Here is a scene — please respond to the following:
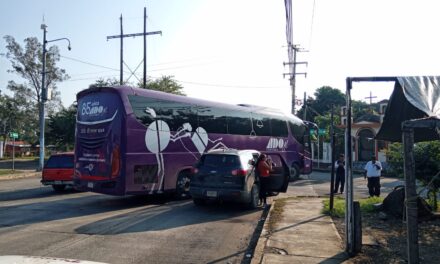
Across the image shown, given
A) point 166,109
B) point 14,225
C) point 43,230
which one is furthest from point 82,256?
point 166,109

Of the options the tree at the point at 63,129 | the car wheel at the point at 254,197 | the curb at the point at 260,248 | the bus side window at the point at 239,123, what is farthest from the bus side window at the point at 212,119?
the tree at the point at 63,129

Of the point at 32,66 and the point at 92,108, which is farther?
the point at 32,66

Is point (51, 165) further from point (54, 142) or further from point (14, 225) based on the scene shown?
point (54, 142)

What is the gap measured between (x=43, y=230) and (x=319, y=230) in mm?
5804

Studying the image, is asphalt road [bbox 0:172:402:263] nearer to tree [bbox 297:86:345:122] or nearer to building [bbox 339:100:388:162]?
building [bbox 339:100:388:162]

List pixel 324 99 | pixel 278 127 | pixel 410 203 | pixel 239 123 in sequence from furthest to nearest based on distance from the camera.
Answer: pixel 324 99
pixel 278 127
pixel 239 123
pixel 410 203

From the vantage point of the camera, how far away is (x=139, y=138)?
43.6 feet

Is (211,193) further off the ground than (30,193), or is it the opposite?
(211,193)

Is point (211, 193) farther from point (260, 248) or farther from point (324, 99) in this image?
point (324, 99)

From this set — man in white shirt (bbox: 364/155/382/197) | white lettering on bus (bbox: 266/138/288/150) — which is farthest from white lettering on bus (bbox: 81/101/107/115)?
white lettering on bus (bbox: 266/138/288/150)

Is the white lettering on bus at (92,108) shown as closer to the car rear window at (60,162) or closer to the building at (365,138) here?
the car rear window at (60,162)

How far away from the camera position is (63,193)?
16969 mm

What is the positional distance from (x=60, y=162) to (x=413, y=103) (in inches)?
570

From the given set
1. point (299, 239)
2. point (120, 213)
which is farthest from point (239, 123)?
point (299, 239)
